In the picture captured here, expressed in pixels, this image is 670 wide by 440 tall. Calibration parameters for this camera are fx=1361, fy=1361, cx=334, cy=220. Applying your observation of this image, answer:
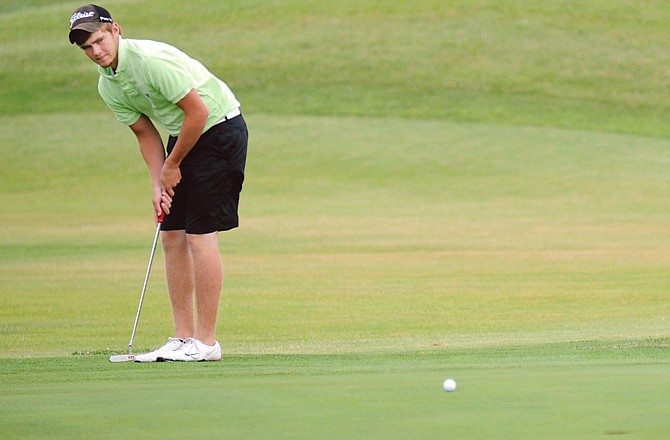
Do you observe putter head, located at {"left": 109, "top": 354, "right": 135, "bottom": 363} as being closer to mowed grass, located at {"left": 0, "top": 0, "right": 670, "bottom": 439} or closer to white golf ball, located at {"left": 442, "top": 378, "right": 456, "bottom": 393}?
mowed grass, located at {"left": 0, "top": 0, "right": 670, "bottom": 439}

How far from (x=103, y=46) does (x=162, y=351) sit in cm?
134

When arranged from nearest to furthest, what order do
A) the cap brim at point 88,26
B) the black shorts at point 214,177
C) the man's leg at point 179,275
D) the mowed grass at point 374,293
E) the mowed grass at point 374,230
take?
the mowed grass at point 374,293 < the mowed grass at point 374,230 < the cap brim at point 88,26 < the black shorts at point 214,177 < the man's leg at point 179,275

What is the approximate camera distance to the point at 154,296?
10.7m

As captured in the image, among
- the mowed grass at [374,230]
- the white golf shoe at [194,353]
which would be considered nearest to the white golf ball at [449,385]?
the mowed grass at [374,230]

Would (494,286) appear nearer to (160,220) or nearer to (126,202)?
(160,220)

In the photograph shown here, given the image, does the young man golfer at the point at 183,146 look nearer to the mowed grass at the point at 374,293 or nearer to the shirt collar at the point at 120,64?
the shirt collar at the point at 120,64

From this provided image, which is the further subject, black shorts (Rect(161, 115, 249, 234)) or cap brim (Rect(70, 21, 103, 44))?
black shorts (Rect(161, 115, 249, 234))

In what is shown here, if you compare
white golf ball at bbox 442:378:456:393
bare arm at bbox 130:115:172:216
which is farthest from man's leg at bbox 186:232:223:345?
white golf ball at bbox 442:378:456:393

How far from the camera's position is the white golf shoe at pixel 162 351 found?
19.1ft

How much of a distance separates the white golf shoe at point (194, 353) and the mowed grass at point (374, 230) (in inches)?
4.5

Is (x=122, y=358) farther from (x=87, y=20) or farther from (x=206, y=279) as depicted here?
(x=87, y=20)

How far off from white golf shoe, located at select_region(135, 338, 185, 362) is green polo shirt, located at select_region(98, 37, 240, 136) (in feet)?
3.08

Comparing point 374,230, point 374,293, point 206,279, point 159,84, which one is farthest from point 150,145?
point 374,230

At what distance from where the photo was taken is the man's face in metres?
5.77
